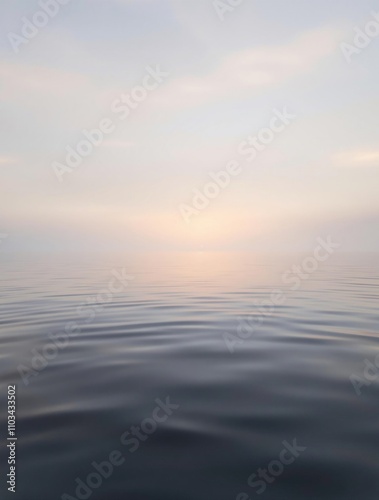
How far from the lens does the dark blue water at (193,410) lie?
10.2 feet

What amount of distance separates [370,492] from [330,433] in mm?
948

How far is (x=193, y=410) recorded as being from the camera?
4516mm

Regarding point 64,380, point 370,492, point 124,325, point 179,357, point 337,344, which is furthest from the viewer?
point 124,325

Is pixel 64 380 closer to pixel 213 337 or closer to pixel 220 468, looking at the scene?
pixel 220 468

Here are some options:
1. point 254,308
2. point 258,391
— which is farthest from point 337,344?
point 254,308

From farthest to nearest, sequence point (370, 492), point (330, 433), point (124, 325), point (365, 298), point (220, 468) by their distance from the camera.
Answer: point (365, 298), point (124, 325), point (330, 433), point (220, 468), point (370, 492)

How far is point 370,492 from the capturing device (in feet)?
9.75

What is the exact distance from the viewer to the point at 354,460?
3.40 meters

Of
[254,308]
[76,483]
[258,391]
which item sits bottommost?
[76,483]

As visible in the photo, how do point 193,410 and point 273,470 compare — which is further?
point 193,410

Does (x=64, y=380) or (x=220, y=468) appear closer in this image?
(x=220, y=468)

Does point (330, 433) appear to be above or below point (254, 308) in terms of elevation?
below

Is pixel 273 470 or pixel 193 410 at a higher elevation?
pixel 193 410

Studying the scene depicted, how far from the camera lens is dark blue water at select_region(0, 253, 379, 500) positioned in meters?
3.12
